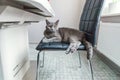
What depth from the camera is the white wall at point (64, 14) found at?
3.52m

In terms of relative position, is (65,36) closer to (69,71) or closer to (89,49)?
(89,49)

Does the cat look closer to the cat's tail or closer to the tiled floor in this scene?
the cat's tail

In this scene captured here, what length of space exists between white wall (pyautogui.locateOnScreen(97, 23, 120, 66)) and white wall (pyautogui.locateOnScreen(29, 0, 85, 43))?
1247mm

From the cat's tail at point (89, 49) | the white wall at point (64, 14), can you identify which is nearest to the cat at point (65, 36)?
the cat's tail at point (89, 49)

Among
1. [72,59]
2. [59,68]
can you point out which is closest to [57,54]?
[72,59]

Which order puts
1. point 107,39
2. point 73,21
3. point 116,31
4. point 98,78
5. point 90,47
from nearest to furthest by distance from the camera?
point 90,47 → point 98,78 → point 116,31 → point 107,39 → point 73,21

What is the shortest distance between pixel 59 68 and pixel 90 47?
2.51 feet

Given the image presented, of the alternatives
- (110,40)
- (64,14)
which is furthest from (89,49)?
(64,14)

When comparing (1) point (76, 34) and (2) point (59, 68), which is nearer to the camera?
(1) point (76, 34)

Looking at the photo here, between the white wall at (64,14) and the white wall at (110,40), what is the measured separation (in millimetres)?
1247

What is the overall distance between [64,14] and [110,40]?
1.77m

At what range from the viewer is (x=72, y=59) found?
2398 millimetres

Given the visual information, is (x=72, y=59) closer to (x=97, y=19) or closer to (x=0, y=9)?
(x=97, y=19)

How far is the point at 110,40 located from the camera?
1.98 m
